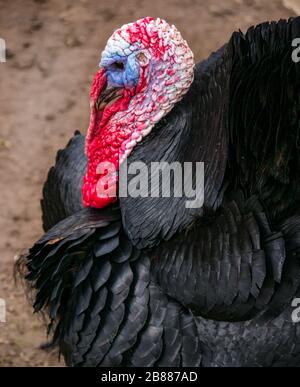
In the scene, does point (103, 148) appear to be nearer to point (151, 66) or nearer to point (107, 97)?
point (107, 97)

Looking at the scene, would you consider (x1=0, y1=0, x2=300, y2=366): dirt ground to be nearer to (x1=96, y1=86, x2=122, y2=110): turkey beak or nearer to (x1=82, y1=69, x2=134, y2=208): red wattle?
(x1=82, y1=69, x2=134, y2=208): red wattle

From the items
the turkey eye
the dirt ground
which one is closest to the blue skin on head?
the turkey eye

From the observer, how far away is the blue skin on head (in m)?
2.41

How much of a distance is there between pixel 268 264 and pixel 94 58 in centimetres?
A: 222

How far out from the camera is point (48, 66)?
167 inches

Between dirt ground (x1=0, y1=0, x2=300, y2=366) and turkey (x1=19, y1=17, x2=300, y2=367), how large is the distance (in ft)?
3.49

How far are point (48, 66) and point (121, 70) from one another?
1.84 m

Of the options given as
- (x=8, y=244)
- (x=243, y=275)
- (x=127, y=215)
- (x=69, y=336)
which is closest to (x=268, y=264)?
(x=243, y=275)

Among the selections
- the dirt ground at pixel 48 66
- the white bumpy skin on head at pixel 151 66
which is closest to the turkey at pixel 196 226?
the white bumpy skin on head at pixel 151 66

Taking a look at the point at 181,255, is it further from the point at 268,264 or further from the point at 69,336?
the point at 69,336

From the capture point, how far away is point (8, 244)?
3.57m

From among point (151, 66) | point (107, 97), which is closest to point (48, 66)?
point (107, 97)
